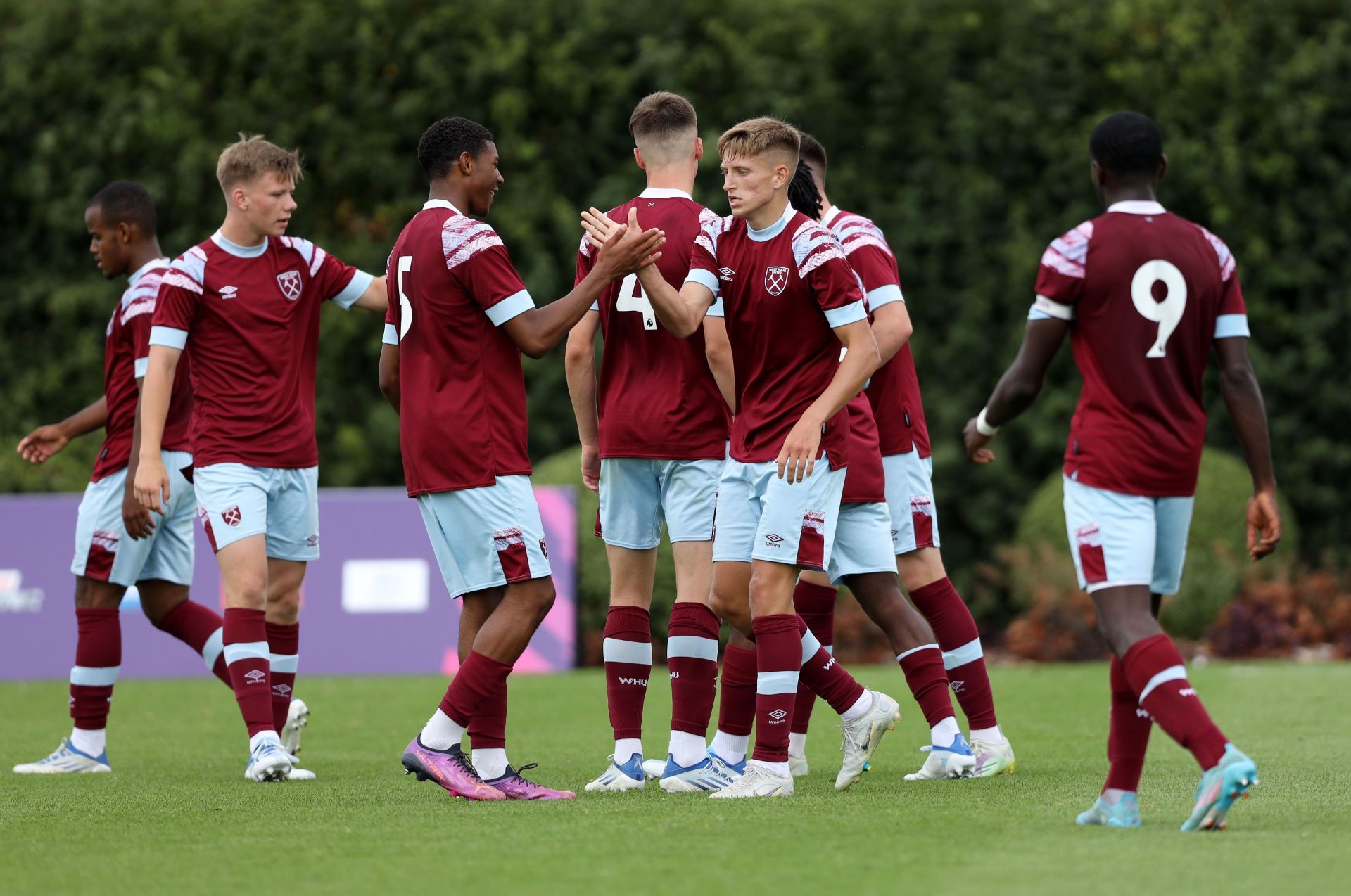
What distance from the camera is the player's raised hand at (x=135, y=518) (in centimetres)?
658

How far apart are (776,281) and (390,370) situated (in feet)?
5.00

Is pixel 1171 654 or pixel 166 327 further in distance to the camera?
pixel 166 327

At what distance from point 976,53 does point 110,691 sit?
28.6 feet

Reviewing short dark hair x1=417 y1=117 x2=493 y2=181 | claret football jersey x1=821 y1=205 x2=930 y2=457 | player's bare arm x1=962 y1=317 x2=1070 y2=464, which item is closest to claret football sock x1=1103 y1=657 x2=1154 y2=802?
player's bare arm x1=962 y1=317 x2=1070 y2=464

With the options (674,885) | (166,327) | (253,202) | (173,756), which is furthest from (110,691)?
(674,885)

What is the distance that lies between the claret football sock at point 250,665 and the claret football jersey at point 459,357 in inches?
44.7

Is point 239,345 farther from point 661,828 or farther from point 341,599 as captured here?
point 341,599

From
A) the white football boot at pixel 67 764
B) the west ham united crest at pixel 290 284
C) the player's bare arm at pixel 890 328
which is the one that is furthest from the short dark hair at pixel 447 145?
the white football boot at pixel 67 764

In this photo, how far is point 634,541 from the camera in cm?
587

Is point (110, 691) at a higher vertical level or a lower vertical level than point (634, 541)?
lower

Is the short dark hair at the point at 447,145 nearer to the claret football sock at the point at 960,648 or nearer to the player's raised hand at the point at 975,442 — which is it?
the player's raised hand at the point at 975,442

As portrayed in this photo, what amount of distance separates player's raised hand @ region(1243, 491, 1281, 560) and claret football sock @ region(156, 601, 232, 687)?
4.38m

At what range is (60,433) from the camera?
7309 millimetres

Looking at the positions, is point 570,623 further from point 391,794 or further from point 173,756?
point 391,794
